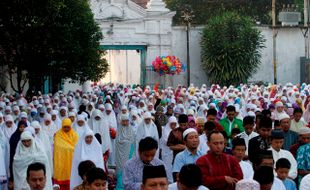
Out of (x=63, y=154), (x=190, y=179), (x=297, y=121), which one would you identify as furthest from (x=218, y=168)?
(x=297, y=121)

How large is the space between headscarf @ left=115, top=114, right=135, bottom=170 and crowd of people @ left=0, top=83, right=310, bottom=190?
0.02 meters

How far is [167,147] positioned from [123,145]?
2121 millimetres

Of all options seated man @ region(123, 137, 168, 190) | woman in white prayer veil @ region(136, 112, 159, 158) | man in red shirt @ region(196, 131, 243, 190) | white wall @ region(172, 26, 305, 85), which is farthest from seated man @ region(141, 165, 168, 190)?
white wall @ region(172, 26, 305, 85)

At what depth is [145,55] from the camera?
40.0m

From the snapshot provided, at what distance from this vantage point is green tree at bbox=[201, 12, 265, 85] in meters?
38.4

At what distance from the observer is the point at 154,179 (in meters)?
6.58

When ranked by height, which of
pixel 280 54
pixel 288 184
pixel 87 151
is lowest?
pixel 288 184

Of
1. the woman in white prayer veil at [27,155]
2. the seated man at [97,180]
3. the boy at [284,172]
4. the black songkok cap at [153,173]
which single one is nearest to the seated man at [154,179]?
the black songkok cap at [153,173]

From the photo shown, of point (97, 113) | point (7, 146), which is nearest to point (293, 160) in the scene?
point (7, 146)

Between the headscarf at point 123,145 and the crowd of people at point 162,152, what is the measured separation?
19 millimetres

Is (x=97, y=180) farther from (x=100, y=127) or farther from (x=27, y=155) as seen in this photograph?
(x=100, y=127)

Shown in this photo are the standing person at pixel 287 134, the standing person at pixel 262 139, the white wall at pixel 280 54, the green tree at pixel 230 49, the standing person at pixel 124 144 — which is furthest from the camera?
the white wall at pixel 280 54

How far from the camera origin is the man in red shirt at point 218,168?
27.2 ft

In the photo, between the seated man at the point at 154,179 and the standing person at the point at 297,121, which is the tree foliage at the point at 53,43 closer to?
the standing person at the point at 297,121
